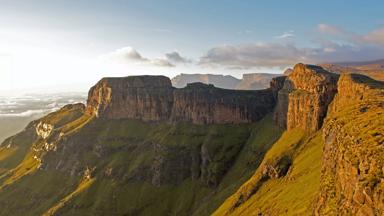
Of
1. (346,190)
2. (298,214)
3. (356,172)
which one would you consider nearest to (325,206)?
(346,190)

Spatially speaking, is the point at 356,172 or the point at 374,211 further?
the point at 356,172

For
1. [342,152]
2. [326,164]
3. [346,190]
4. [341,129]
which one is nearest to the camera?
[346,190]

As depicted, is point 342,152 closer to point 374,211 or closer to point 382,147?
point 382,147

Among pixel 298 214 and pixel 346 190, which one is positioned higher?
pixel 346 190

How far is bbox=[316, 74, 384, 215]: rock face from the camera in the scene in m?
101

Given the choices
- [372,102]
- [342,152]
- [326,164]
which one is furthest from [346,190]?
[372,102]

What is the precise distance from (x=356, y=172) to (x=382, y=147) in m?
8.85

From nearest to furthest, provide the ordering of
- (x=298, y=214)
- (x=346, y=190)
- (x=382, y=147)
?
(x=382, y=147) → (x=346, y=190) → (x=298, y=214)

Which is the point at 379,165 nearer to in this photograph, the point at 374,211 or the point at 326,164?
the point at 374,211

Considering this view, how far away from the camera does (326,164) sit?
522 ft

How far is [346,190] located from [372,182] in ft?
63.1

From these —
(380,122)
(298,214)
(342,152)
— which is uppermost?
(380,122)

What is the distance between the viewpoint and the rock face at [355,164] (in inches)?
3975

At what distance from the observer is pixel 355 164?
114125 millimetres
